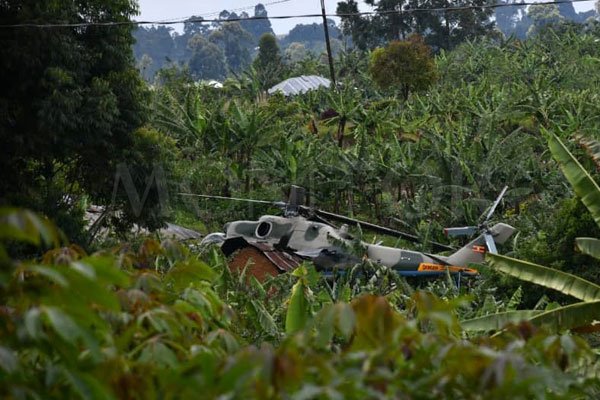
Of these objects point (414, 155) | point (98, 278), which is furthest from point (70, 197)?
point (98, 278)

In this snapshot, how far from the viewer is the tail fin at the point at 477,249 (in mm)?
11273

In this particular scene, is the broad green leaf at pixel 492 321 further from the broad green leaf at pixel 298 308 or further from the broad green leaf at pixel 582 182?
the broad green leaf at pixel 298 308

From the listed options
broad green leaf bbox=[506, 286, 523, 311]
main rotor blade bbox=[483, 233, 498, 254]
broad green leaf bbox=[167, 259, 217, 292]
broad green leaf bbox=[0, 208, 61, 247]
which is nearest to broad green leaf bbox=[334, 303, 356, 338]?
broad green leaf bbox=[0, 208, 61, 247]

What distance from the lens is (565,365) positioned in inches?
112

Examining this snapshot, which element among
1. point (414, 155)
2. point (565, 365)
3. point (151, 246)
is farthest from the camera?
point (414, 155)

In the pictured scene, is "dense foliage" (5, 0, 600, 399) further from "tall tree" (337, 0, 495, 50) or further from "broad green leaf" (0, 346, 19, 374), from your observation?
"tall tree" (337, 0, 495, 50)


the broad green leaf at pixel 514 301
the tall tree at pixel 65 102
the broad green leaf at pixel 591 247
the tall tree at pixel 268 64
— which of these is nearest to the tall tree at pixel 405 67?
the tall tree at pixel 268 64

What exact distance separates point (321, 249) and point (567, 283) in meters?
4.84

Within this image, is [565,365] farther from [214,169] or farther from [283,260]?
[214,169]

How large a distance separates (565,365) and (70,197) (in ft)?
40.3

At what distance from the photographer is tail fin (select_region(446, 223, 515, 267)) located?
1127 cm

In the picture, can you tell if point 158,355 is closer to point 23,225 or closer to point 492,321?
point 23,225

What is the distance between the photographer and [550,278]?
6.96m

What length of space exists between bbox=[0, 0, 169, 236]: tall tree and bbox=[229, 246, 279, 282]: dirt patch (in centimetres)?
237
